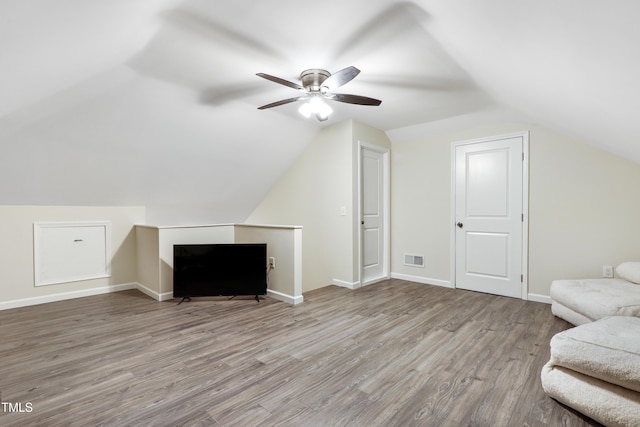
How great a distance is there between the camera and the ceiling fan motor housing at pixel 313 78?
2.65 m

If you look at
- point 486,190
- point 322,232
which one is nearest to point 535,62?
point 486,190

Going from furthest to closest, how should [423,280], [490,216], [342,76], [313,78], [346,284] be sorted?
[423,280] < [346,284] < [490,216] < [313,78] < [342,76]

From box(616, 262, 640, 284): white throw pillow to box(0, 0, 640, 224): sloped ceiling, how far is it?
1.08 metres

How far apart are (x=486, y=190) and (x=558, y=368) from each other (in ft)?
8.60

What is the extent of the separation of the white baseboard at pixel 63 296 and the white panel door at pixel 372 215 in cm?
335

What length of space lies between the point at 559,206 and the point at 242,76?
12.2ft

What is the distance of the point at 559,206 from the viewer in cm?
349

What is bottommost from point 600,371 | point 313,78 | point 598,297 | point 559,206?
point 600,371

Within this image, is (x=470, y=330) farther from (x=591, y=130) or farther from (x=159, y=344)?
(x=159, y=344)

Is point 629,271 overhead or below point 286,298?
overhead

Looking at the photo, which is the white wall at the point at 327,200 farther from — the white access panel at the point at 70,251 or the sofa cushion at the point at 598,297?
the white access panel at the point at 70,251

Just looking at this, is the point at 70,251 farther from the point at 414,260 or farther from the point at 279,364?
the point at 414,260

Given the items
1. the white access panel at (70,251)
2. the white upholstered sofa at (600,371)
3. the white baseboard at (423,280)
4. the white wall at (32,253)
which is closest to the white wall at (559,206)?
the white baseboard at (423,280)

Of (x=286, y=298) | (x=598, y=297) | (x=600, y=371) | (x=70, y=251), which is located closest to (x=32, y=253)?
(x=70, y=251)
